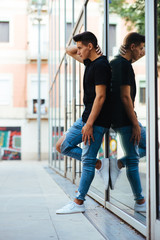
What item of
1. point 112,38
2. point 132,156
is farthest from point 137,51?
point 112,38

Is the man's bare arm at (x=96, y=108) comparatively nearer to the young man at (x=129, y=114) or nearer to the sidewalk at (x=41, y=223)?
the young man at (x=129, y=114)

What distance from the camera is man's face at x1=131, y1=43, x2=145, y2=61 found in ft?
9.79

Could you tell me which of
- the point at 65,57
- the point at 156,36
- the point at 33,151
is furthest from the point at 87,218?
the point at 33,151

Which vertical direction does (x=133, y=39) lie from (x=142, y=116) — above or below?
above

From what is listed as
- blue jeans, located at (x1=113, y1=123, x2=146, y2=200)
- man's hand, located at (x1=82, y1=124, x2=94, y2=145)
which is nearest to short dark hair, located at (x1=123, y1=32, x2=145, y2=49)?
blue jeans, located at (x1=113, y1=123, x2=146, y2=200)

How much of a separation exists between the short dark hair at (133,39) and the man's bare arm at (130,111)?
0.36 metres

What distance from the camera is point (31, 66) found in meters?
24.9

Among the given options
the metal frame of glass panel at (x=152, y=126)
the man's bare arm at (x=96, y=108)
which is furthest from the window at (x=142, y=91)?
the man's bare arm at (x=96, y=108)

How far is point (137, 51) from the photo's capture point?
10.3ft

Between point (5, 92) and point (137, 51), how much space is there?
21.7 m

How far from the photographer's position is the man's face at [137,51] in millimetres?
2984

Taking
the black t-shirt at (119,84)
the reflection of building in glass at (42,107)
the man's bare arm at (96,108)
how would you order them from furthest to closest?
the reflection of building in glass at (42,107) → the man's bare arm at (96,108) → the black t-shirt at (119,84)

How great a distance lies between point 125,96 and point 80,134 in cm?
60

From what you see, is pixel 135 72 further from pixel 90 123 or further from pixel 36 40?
pixel 36 40
